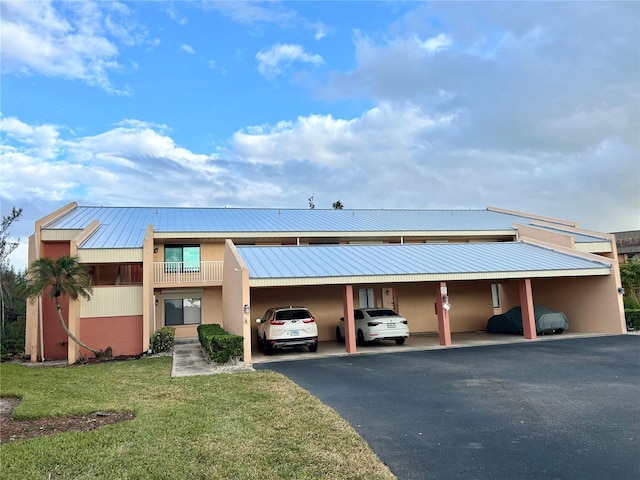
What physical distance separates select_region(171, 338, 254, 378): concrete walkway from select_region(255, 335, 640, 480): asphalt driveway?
0.93 metres

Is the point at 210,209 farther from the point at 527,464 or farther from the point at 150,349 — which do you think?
the point at 527,464

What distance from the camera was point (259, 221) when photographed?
24.7m

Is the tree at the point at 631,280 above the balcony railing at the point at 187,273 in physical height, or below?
below

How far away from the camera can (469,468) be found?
4.86 m

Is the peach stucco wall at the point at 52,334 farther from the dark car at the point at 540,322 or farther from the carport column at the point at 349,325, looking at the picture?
the dark car at the point at 540,322

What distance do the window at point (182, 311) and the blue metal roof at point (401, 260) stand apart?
5685 mm

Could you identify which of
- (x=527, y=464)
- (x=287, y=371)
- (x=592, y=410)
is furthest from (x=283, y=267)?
(x=527, y=464)

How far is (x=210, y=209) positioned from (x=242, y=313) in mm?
14988

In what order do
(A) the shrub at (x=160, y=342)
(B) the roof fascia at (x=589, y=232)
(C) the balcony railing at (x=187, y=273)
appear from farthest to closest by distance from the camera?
(B) the roof fascia at (x=589, y=232) → (C) the balcony railing at (x=187, y=273) → (A) the shrub at (x=160, y=342)

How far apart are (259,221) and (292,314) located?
420 inches

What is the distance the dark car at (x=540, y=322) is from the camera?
694 inches

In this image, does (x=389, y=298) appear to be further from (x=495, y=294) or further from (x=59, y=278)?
(x=59, y=278)

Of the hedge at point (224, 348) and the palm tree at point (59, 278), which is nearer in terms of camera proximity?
the hedge at point (224, 348)

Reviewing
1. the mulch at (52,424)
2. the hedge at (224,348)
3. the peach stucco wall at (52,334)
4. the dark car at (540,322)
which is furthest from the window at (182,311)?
the dark car at (540,322)
